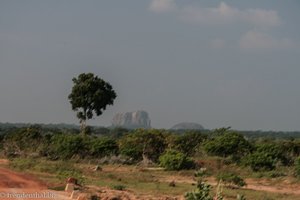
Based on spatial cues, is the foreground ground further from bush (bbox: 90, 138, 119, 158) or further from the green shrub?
the green shrub

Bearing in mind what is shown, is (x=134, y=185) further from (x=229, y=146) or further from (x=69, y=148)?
(x=229, y=146)

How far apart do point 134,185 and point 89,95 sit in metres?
18.5

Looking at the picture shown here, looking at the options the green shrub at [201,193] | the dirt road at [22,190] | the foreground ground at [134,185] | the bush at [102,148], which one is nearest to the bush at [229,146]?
the bush at [102,148]

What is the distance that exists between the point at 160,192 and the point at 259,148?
14480 millimetres

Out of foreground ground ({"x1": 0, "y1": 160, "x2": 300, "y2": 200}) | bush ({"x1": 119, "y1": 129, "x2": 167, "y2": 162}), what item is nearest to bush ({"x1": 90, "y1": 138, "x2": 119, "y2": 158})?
bush ({"x1": 119, "y1": 129, "x2": 167, "y2": 162})

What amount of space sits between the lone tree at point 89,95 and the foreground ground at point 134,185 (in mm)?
9988

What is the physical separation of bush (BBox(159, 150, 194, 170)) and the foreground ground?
2.23ft

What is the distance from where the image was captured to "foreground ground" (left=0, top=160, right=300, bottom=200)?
1434 cm

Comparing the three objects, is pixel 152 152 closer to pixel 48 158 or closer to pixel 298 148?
pixel 48 158

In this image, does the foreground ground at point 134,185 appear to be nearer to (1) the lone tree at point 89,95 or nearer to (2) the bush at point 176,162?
(2) the bush at point 176,162

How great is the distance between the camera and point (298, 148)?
34281 mm

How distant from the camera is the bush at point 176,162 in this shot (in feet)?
88.4

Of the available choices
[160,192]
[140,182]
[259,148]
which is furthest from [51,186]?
[259,148]

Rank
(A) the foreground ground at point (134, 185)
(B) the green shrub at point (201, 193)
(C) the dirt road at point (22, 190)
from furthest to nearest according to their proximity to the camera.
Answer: (A) the foreground ground at point (134, 185)
(C) the dirt road at point (22, 190)
(B) the green shrub at point (201, 193)
